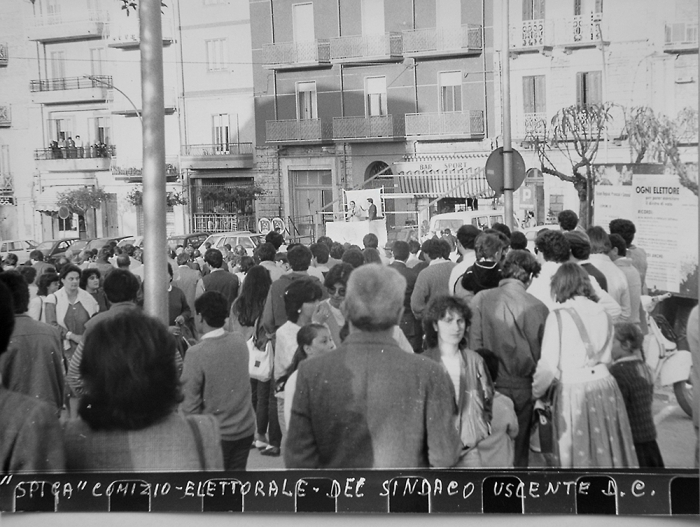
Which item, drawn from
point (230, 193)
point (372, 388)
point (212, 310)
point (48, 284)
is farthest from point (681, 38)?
point (48, 284)

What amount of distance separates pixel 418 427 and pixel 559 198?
4.76 feet

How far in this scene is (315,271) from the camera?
A: 4750 mm

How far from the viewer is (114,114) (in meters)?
4.68

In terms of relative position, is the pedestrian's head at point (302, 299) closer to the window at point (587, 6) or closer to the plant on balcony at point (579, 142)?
the plant on balcony at point (579, 142)

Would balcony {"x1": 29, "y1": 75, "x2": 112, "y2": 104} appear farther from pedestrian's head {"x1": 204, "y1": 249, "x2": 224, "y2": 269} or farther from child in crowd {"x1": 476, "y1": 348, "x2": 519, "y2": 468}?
child in crowd {"x1": 476, "y1": 348, "x2": 519, "y2": 468}

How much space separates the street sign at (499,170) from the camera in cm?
435

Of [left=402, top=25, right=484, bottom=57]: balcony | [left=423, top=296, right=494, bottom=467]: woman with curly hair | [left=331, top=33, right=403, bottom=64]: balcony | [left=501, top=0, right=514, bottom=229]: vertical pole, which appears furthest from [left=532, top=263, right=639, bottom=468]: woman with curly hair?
[left=331, top=33, right=403, bottom=64]: balcony

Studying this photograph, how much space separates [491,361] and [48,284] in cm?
242

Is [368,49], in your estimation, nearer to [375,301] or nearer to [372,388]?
[375,301]

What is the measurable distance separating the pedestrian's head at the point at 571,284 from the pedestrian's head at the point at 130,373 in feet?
6.30

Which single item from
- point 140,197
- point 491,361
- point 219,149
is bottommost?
point 491,361

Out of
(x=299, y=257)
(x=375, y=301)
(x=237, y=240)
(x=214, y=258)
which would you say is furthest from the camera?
(x=214, y=258)

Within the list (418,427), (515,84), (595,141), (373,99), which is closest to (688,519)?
(418,427)

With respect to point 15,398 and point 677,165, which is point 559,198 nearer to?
point 677,165
